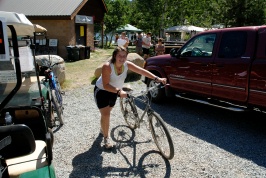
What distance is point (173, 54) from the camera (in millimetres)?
6160

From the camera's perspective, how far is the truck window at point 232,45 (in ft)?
15.7

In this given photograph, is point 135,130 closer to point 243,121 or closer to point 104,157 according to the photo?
point 104,157

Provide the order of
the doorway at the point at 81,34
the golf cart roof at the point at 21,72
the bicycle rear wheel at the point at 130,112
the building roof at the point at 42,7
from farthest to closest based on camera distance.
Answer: the doorway at the point at 81,34 → the building roof at the point at 42,7 → the bicycle rear wheel at the point at 130,112 → the golf cart roof at the point at 21,72

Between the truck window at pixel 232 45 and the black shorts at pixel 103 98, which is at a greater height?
the truck window at pixel 232 45

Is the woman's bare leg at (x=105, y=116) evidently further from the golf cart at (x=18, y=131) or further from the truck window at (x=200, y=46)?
the truck window at (x=200, y=46)

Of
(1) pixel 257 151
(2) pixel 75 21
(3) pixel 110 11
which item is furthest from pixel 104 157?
(3) pixel 110 11

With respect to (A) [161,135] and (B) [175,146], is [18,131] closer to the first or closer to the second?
(A) [161,135]

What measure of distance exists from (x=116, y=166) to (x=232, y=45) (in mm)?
3269

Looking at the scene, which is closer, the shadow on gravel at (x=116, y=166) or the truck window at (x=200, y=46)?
the shadow on gravel at (x=116, y=166)

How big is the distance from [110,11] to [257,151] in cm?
2750

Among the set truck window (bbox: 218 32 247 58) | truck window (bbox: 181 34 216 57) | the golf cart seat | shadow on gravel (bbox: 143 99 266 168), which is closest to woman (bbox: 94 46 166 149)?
the golf cart seat

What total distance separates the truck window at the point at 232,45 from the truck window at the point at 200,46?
280mm

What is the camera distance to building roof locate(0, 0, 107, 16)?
16.2m

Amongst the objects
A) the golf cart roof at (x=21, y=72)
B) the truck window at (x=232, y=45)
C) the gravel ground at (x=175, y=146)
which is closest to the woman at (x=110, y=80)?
the gravel ground at (x=175, y=146)
